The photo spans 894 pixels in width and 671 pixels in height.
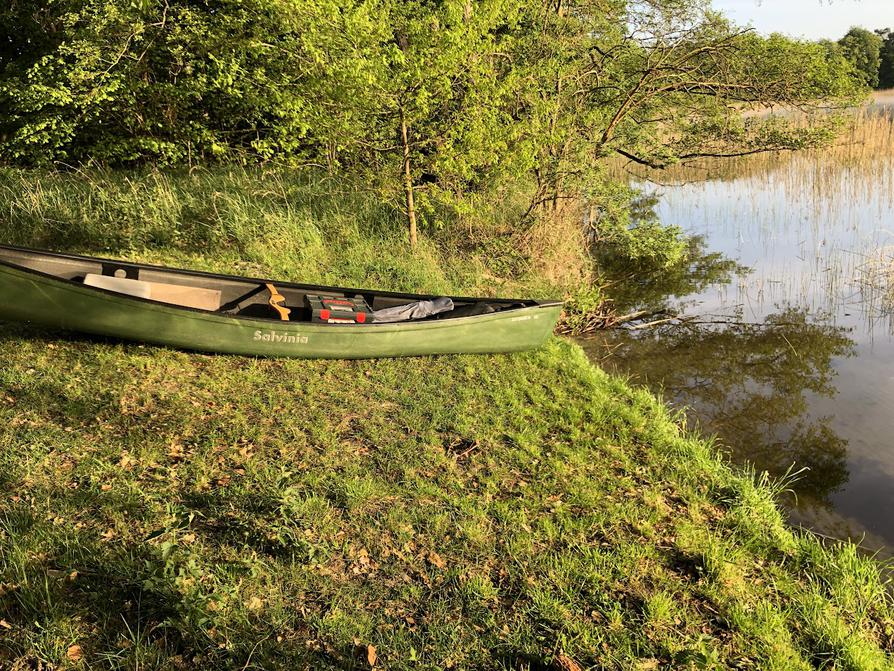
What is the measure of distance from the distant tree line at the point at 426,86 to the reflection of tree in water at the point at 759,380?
10.8 feet

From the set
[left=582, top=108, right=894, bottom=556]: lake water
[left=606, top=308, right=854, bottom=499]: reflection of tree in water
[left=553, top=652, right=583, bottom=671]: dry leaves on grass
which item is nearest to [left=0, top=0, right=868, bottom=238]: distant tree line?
[left=582, top=108, right=894, bottom=556]: lake water

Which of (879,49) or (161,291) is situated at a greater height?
(879,49)

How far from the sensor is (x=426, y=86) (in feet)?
26.2

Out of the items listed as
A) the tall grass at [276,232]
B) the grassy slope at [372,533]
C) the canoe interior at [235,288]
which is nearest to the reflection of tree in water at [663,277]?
the tall grass at [276,232]

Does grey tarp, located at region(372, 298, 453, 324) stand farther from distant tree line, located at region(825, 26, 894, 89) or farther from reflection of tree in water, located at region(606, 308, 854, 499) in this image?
distant tree line, located at region(825, 26, 894, 89)

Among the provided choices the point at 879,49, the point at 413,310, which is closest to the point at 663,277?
the point at 413,310

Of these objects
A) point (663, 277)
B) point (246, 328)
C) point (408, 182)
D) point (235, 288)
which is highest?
point (408, 182)

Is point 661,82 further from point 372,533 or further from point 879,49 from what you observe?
point 879,49

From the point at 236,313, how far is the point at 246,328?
412 millimetres

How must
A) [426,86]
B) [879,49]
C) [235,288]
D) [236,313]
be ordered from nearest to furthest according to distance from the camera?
[236,313], [235,288], [426,86], [879,49]

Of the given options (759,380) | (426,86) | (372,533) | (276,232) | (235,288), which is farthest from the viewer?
(276,232)

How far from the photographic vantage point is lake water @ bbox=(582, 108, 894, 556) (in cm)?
536

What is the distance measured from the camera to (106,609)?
9.92 ft

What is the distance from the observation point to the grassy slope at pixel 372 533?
10.1 feet
